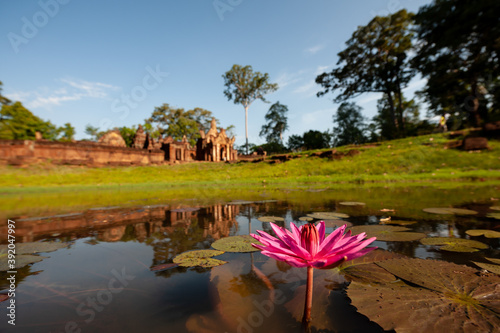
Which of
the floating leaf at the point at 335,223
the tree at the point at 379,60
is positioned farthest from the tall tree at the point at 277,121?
the floating leaf at the point at 335,223

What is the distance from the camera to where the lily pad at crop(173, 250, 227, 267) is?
1.38m

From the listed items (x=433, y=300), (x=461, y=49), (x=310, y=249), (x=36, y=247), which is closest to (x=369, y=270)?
(x=433, y=300)

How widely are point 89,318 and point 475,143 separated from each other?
1542 centimetres

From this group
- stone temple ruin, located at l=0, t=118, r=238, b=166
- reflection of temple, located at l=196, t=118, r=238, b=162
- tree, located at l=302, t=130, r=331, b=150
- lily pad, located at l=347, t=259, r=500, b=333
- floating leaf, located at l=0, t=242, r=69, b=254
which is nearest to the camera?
lily pad, located at l=347, t=259, r=500, b=333

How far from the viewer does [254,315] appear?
2.96ft

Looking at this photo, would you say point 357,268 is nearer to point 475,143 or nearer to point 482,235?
point 482,235

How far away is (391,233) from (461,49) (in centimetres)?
2511

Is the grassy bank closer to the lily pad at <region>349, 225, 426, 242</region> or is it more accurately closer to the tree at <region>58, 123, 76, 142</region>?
the lily pad at <region>349, 225, 426, 242</region>

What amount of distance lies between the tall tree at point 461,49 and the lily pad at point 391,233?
20.3 metres

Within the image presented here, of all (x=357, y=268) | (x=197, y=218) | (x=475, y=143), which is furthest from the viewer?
(x=475, y=143)

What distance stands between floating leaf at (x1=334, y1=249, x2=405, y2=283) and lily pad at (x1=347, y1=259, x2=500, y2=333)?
0.05 meters

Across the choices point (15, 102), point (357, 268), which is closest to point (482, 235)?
point (357, 268)

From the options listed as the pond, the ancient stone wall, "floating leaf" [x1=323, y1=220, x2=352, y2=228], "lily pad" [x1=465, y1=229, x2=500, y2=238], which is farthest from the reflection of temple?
"lily pad" [x1=465, y1=229, x2=500, y2=238]

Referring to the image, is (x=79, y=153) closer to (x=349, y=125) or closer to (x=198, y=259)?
(x=198, y=259)
